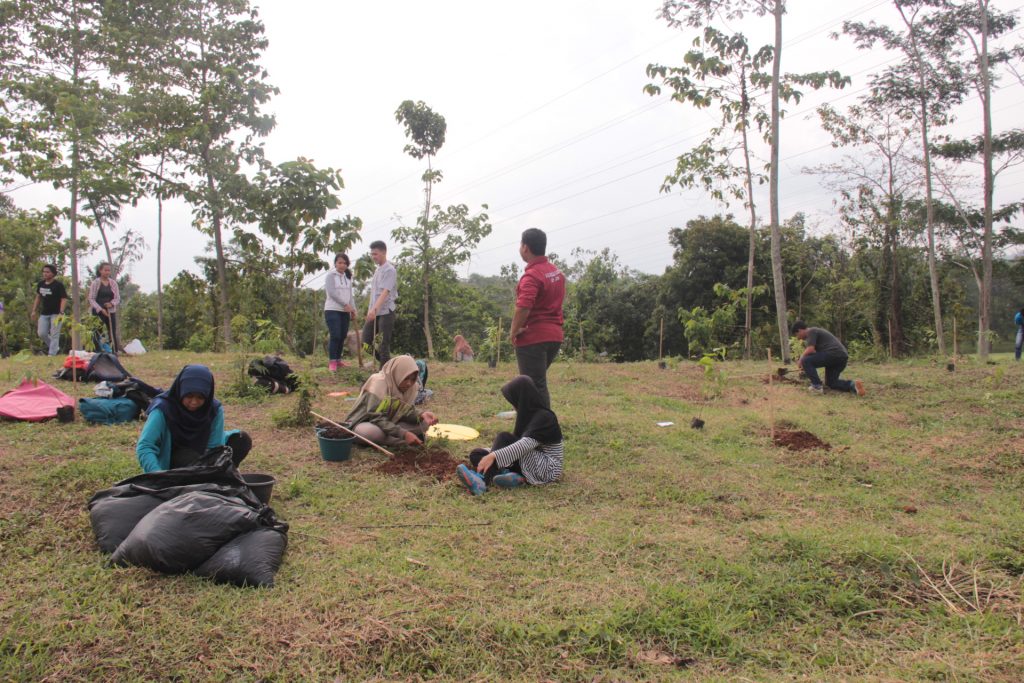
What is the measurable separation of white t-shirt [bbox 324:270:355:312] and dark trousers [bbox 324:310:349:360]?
10cm

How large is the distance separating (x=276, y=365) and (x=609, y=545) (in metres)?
5.48

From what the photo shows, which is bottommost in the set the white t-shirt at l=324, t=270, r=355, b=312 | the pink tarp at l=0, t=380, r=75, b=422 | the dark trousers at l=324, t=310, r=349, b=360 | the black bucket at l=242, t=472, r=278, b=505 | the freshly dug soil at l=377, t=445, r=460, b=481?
the freshly dug soil at l=377, t=445, r=460, b=481

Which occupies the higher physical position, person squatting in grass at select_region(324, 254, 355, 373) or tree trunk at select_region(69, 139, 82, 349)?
tree trunk at select_region(69, 139, 82, 349)

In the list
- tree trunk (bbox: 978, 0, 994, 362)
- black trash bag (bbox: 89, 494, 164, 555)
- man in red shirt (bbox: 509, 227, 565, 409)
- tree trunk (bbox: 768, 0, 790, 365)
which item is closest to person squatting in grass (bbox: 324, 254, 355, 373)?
man in red shirt (bbox: 509, 227, 565, 409)

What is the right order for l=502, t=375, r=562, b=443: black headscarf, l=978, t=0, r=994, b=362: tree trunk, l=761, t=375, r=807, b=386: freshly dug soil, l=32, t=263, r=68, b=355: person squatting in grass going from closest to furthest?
l=502, t=375, r=562, b=443: black headscarf < l=761, t=375, r=807, b=386: freshly dug soil < l=32, t=263, r=68, b=355: person squatting in grass < l=978, t=0, r=994, b=362: tree trunk

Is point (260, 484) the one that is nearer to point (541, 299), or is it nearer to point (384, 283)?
point (541, 299)

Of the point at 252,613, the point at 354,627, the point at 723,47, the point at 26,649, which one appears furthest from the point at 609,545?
the point at 723,47

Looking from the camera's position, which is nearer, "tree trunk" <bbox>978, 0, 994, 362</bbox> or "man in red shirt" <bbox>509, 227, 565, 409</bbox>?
"man in red shirt" <bbox>509, 227, 565, 409</bbox>

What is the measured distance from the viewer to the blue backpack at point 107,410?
5.86 m

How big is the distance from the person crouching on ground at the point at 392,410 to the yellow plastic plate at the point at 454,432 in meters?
0.29

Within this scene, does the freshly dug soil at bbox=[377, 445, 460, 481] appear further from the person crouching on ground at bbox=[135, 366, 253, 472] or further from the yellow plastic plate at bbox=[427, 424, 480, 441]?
the person crouching on ground at bbox=[135, 366, 253, 472]

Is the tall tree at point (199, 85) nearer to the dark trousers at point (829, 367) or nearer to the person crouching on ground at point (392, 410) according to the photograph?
the person crouching on ground at point (392, 410)

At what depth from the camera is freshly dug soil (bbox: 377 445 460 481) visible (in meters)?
4.95

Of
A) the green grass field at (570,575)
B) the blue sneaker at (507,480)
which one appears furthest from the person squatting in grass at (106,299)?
the blue sneaker at (507,480)
